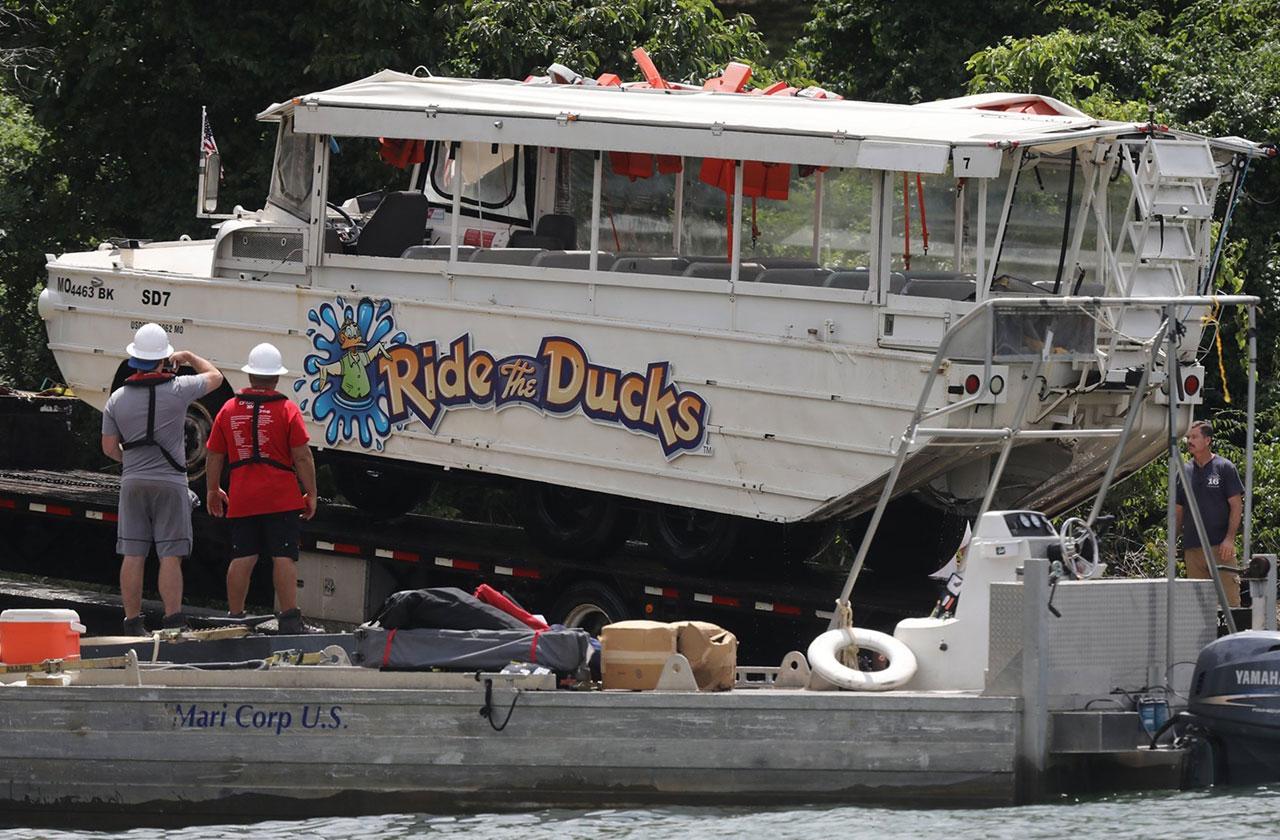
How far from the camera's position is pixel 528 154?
13.3m

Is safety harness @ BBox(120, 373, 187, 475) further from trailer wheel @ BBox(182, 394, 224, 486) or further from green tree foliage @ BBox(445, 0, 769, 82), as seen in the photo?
green tree foliage @ BBox(445, 0, 769, 82)

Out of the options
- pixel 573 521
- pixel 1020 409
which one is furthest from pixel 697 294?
pixel 1020 409

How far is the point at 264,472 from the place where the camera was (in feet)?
36.2

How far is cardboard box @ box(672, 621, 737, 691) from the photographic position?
933 cm

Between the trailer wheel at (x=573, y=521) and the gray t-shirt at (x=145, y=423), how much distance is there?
245 cm

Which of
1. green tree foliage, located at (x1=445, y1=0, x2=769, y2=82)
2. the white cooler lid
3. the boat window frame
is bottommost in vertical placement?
the white cooler lid

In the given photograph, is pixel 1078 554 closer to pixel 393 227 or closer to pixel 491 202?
pixel 491 202

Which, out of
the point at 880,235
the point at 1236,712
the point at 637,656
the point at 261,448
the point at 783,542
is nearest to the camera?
the point at 1236,712

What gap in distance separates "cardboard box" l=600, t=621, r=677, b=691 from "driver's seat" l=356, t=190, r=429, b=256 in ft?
14.7

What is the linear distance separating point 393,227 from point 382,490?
2.11 meters

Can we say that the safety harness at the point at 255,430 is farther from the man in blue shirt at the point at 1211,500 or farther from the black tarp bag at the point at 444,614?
the man in blue shirt at the point at 1211,500

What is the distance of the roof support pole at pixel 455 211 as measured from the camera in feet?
41.6

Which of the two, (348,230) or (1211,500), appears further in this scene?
(348,230)

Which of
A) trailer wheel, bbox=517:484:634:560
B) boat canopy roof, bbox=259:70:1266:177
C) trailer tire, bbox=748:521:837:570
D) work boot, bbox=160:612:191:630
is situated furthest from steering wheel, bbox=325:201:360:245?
trailer tire, bbox=748:521:837:570
